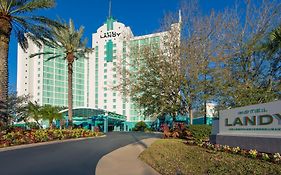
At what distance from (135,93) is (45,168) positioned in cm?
1315

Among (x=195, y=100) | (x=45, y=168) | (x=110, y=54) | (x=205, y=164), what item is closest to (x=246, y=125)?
(x=205, y=164)

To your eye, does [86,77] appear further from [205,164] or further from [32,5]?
[205,164]

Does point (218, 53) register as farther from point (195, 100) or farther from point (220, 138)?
point (220, 138)

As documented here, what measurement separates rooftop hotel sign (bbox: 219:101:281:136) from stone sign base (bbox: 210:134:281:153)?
23 cm

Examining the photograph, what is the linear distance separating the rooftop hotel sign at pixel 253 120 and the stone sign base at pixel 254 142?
0.76 feet

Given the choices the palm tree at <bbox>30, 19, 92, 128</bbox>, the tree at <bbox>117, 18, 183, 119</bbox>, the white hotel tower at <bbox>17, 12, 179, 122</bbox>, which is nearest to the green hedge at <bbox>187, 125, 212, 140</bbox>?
the tree at <bbox>117, 18, 183, 119</bbox>

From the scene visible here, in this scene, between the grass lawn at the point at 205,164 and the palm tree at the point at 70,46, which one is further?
the palm tree at the point at 70,46

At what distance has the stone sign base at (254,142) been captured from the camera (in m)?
8.76

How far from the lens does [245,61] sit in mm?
18875

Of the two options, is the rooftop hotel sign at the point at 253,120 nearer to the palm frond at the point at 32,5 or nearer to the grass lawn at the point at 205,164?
the grass lawn at the point at 205,164

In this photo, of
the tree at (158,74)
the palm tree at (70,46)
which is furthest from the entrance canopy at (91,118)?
the tree at (158,74)

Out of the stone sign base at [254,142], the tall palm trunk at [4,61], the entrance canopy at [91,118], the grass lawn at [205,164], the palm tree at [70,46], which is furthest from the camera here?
the entrance canopy at [91,118]

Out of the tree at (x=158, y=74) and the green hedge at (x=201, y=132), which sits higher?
the tree at (x=158, y=74)

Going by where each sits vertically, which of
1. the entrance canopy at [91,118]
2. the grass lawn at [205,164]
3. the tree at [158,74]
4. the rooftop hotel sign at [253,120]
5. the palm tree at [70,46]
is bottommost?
the entrance canopy at [91,118]
